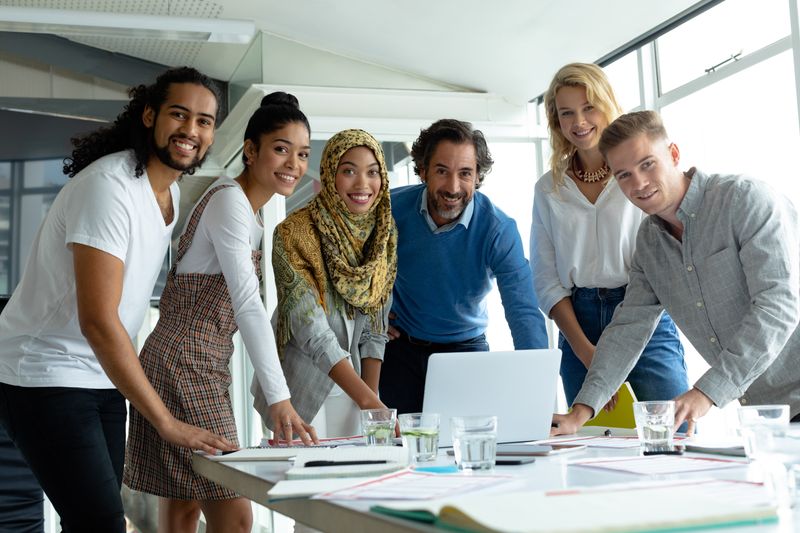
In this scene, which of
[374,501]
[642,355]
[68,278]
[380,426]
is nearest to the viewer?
[374,501]

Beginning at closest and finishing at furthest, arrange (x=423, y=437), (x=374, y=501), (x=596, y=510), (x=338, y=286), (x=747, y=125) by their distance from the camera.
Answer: (x=596, y=510) < (x=374, y=501) < (x=423, y=437) < (x=338, y=286) < (x=747, y=125)

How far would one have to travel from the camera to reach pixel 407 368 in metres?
2.60

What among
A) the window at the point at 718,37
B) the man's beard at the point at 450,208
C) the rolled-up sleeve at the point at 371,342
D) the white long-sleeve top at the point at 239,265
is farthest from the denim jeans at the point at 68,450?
the window at the point at 718,37

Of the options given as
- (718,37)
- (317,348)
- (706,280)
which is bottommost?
(317,348)

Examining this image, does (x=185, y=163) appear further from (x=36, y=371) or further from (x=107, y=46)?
(x=107, y=46)

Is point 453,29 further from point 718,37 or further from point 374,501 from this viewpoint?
point 374,501

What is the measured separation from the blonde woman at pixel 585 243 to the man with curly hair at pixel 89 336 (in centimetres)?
121

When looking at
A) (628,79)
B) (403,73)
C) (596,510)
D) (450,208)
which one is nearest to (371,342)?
(450,208)

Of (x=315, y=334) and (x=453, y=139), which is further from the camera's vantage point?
(x=453, y=139)

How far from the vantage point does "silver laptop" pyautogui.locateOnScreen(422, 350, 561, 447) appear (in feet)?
5.17

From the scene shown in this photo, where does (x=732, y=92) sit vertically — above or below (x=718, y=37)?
below

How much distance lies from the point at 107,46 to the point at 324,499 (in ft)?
20.4

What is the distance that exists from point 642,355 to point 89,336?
4.95 feet

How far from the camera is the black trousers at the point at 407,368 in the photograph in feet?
8.45
